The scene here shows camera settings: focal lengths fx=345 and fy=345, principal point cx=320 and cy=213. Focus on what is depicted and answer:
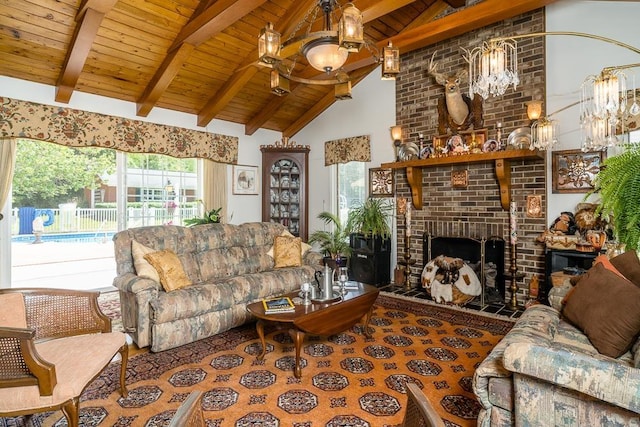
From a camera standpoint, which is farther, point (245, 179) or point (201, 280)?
point (245, 179)

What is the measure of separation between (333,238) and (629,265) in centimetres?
354

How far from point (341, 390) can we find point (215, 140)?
14.6 feet

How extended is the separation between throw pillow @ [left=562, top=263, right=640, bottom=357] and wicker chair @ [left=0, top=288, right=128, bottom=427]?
100 inches

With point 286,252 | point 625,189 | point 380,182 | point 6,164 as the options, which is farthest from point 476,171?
point 6,164

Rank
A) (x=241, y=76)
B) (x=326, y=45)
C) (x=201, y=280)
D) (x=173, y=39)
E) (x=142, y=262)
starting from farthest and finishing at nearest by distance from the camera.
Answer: (x=241, y=76) → (x=173, y=39) → (x=201, y=280) → (x=142, y=262) → (x=326, y=45)

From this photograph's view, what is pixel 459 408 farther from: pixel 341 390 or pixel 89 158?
pixel 89 158

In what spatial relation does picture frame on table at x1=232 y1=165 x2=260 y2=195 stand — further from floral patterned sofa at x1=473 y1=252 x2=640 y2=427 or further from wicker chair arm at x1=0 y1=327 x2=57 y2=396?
floral patterned sofa at x1=473 y1=252 x2=640 y2=427

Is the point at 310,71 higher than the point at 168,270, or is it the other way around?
the point at 310,71

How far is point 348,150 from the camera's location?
5.64 m

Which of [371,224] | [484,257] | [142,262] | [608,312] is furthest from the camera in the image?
[371,224]

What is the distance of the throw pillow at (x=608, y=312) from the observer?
1.69 metres

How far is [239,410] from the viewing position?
1.99m

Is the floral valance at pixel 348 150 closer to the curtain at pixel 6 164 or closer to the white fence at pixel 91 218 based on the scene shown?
the white fence at pixel 91 218

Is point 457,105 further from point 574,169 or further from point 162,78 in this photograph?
point 162,78
